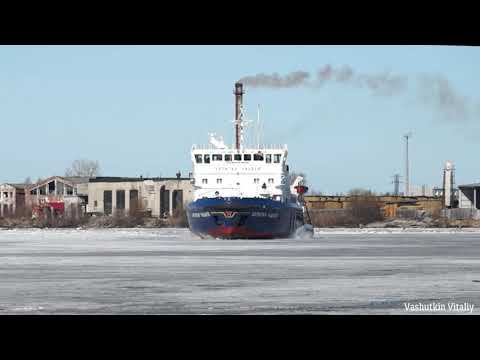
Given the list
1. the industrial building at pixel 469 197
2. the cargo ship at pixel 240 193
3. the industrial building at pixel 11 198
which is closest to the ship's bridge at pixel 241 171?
the cargo ship at pixel 240 193

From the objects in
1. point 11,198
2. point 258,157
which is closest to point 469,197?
point 258,157

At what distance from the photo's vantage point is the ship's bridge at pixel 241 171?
52.5 meters

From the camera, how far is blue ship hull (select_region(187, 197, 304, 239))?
50406 millimetres

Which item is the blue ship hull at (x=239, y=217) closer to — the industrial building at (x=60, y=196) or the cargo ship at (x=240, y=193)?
the cargo ship at (x=240, y=193)

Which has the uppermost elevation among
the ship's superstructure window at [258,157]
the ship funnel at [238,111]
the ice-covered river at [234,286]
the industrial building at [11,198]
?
the ship funnel at [238,111]

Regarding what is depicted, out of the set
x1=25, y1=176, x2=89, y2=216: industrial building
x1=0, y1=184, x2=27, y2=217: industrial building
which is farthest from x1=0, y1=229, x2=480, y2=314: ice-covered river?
x1=0, y1=184, x2=27, y2=217: industrial building

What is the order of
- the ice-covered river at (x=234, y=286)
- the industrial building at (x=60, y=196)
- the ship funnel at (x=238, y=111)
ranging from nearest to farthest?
the ice-covered river at (x=234, y=286), the ship funnel at (x=238, y=111), the industrial building at (x=60, y=196)

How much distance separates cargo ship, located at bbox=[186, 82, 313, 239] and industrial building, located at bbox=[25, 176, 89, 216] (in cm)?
5428

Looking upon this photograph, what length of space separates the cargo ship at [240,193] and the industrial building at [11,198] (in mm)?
65585

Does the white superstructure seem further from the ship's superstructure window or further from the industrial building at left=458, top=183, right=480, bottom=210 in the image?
the industrial building at left=458, top=183, right=480, bottom=210
